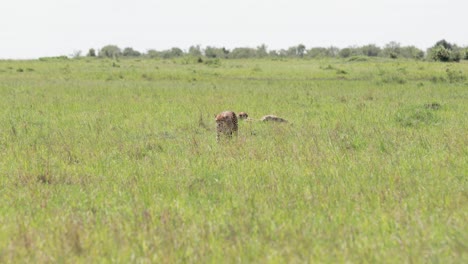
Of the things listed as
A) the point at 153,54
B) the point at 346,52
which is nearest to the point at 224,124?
the point at 346,52

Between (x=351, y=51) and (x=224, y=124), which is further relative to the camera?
(x=351, y=51)

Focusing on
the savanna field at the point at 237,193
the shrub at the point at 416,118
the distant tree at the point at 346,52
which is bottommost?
the shrub at the point at 416,118

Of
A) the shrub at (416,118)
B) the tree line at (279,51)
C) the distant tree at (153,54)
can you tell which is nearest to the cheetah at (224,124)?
the shrub at (416,118)

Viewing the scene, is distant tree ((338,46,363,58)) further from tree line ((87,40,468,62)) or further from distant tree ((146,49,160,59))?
distant tree ((146,49,160,59))

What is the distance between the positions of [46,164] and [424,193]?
5.56 m

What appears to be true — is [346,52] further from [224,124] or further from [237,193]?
[237,193]

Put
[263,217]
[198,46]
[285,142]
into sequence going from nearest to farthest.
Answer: [263,217] < [285,142] < [198,46]

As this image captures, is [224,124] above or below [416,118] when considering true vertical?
above

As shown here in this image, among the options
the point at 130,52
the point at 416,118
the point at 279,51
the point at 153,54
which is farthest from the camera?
the point at 279,51

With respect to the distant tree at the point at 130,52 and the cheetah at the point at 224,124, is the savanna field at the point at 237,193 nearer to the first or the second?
the cheetah at the point at 224,124

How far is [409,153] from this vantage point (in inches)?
307

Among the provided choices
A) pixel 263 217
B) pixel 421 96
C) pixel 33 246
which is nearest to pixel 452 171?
pixel 263 217

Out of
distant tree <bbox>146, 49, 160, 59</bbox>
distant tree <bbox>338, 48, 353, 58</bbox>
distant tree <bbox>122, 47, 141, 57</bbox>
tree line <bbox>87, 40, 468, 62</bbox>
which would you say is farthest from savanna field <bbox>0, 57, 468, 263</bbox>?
distant tree <bbox>122, 47, 141, 57</bbox>

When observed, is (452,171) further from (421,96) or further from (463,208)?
(421,96)
